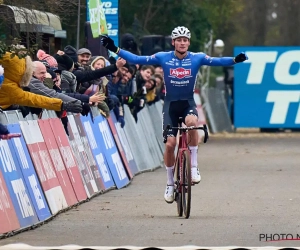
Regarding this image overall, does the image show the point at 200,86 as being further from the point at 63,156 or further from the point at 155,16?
the point at 63,156

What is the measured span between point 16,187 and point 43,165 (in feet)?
5.03

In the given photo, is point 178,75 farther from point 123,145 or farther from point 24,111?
point 123,145

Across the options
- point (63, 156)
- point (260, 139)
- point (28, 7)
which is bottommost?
point (260, 139)

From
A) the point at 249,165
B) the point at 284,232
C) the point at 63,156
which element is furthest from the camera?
the point at 249,165

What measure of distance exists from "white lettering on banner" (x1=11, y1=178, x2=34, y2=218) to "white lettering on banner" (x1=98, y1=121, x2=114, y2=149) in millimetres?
5735

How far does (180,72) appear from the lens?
1343cm

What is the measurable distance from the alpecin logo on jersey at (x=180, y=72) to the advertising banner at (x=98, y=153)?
3.14 m

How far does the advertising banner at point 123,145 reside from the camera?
18627 mm

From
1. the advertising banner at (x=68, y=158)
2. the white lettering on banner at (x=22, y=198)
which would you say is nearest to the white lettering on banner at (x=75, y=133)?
the advertising banner at (x=68, y=158)

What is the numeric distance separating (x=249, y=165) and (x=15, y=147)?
11.3 m

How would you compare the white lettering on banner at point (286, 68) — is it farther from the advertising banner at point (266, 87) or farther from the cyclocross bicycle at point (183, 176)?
the cyclocross bicycle at point (183, 176)

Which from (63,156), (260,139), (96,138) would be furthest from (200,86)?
(63,156)

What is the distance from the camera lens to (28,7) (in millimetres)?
17516

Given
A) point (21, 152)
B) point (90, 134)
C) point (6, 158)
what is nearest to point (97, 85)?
point (90, 134)
